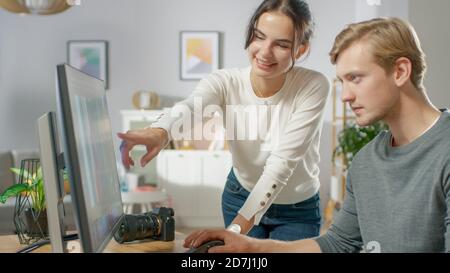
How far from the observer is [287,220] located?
3.69 ft

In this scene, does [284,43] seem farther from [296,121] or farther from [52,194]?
[52,194]

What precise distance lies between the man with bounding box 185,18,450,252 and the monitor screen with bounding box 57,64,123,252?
0.48 ft

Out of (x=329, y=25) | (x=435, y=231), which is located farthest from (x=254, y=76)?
(x=329, y=25)

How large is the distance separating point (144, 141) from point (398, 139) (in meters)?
0.32

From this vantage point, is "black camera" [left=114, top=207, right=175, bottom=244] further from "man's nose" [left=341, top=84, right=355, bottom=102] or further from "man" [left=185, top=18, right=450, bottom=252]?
"man's nose" [left=341, top=84, right=355, bottom=102]

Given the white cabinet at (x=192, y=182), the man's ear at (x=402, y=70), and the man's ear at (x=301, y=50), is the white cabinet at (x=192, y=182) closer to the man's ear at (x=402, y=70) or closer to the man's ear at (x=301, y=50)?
the man's ear at (x=301, y=50)

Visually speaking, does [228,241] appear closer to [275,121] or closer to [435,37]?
[275,121]

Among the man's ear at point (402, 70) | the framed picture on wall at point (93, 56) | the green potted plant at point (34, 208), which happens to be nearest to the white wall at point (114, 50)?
the framed picture on wall at point (93, 56)

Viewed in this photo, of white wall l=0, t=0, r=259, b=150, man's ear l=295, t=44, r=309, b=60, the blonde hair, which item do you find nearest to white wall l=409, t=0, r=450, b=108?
man's ear l=295, t=44, r=309, b=60

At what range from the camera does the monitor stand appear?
2.19 feet

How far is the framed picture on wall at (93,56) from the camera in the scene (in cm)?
371

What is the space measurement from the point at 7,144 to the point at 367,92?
343 centimetres
